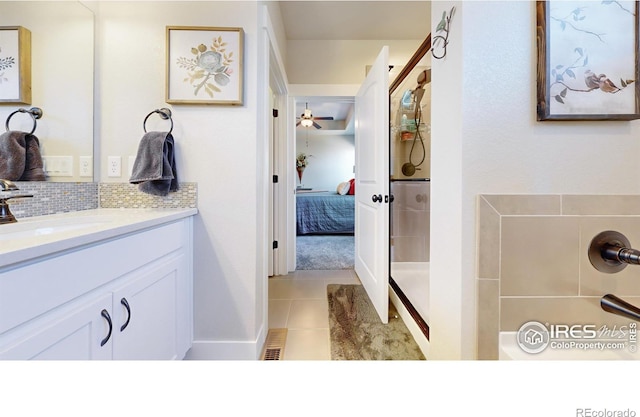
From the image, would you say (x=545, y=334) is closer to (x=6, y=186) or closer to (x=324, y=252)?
(x=6, y=186)

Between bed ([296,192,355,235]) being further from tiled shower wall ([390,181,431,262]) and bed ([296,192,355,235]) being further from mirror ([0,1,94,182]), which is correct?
mirror ([0,1,94,182])

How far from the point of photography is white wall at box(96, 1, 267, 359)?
1348 mm

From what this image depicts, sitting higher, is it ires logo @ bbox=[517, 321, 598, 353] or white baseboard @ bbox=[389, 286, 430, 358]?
ires logo @ bbox=[517, 321, 598, 353]

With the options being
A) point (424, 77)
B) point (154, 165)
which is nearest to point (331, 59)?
point (424, 77)

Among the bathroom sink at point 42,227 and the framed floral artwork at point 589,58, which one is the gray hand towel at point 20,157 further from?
the framed floral artwork at point 589,58

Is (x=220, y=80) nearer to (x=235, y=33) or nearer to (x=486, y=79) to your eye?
(x=235, y=33)

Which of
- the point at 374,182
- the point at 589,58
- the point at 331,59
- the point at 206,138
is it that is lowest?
the point at 374,182

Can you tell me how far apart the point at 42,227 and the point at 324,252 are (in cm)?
291

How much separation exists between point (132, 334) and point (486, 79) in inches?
63.5

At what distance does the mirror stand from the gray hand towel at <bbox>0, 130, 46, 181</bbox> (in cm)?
3

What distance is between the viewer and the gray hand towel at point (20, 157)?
103 cm

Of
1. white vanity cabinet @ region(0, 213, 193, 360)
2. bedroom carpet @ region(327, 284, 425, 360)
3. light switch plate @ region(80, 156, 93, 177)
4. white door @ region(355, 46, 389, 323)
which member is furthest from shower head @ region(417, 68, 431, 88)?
light switch plate @ region(80, 156, 93, 177)

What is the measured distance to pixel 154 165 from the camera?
4.05 ft

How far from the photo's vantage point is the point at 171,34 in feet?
4.33
